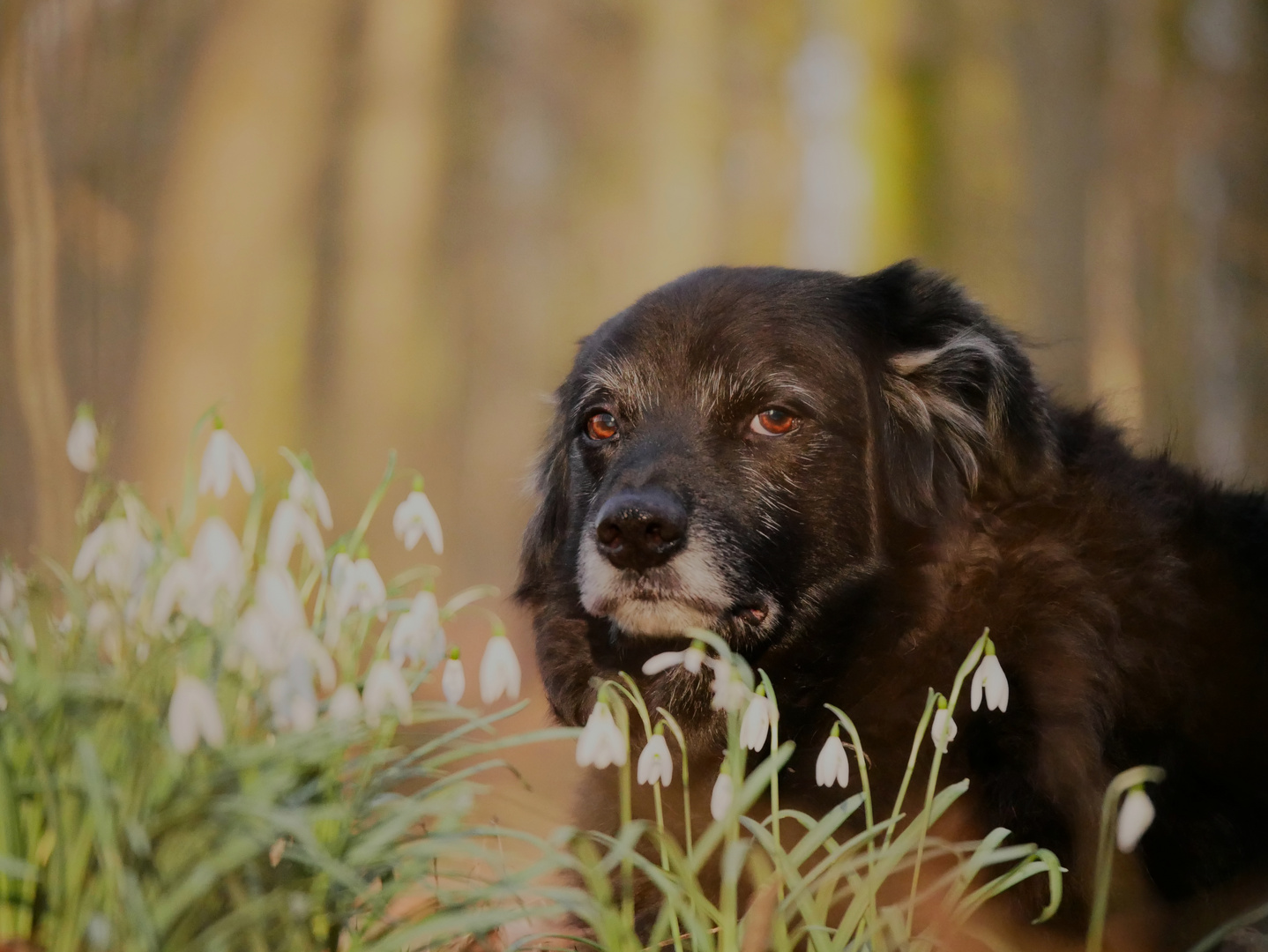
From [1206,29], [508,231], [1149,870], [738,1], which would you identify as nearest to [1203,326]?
[1206,29]

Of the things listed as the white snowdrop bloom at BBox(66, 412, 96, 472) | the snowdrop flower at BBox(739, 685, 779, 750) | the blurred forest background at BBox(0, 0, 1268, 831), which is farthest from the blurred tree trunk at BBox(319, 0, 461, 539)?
the snowdrop flower at BBox(739, 685, 779, 750)

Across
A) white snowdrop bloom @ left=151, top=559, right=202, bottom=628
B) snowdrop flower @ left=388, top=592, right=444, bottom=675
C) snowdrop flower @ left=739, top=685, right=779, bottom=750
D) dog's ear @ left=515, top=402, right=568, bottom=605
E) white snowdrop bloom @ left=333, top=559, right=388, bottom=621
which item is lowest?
dog's ear @ left=515, top=402, right=568, bottom=605

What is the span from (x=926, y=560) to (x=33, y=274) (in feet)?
18.0

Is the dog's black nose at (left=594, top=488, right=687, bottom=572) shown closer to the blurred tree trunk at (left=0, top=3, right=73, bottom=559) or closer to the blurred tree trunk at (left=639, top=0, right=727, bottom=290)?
the blurred tree trunk at (left=0, top=3, right=73, bottom=559)

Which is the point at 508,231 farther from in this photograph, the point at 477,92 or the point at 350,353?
the point at 350,353

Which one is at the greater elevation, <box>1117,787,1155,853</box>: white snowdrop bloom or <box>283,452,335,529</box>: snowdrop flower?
<box>283,452,335,529</box>: snowdrop flower

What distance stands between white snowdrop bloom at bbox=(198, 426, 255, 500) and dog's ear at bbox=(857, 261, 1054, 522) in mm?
2143

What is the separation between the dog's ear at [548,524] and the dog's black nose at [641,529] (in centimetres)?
97

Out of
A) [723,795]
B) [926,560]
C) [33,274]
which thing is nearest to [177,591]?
[723,795]

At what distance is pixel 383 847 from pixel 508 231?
12968 mm

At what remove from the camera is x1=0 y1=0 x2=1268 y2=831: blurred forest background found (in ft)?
22.8

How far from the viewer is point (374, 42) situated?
32.7ft

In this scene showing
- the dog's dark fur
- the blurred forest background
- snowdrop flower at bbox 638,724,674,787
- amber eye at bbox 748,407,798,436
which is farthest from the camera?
the blurred forest background

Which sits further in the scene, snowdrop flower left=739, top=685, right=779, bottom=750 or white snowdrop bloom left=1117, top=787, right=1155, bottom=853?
snowdrop flower left=739, top=685, right=779, bottom=750
